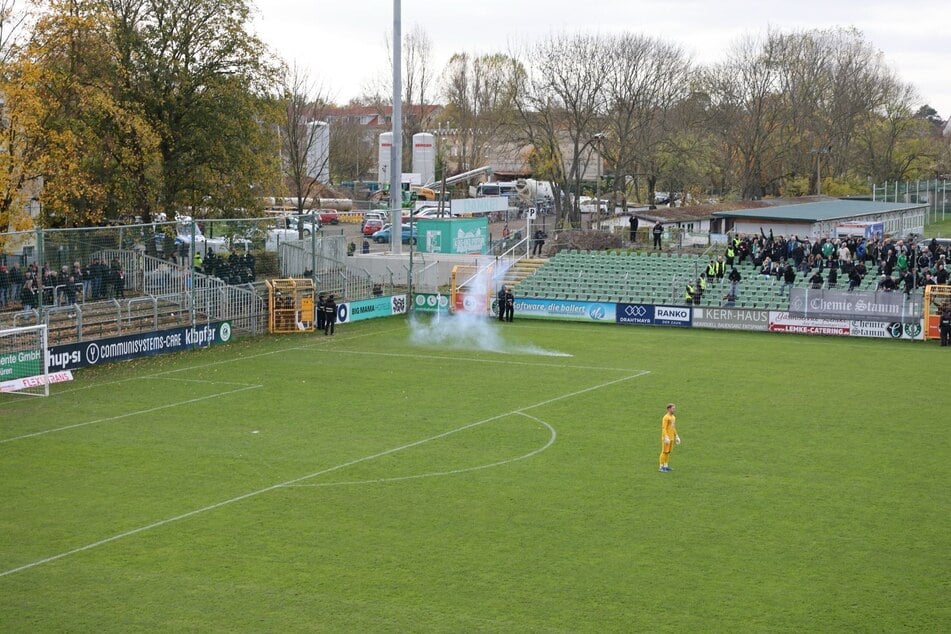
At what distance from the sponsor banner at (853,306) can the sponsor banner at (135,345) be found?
2204cm

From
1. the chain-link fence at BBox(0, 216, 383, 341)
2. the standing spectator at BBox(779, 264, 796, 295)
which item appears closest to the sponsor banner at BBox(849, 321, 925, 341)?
the standing spectator at BBox(779, 264, 796, 295)

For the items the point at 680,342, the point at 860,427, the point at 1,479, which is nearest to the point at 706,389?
the point at 860,427

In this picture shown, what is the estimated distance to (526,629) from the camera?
12.7 meters

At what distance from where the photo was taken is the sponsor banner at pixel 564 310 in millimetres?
44969

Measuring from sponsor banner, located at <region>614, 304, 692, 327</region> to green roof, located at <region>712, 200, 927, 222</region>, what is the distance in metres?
14.5

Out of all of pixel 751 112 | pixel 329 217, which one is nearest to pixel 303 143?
pixel 329 217

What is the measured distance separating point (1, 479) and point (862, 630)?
49.1ft

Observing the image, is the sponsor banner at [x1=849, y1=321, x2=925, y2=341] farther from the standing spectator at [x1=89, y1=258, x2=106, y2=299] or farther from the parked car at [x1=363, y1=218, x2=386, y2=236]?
the parked car at [x1=363, y1=218, x2=386, y2=236]

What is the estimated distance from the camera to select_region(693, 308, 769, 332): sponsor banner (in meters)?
42.9

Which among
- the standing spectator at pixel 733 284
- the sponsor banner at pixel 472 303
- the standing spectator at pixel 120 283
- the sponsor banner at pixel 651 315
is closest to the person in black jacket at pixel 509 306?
the sponsor banner at pixel 472 303

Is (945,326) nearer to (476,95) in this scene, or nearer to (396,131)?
(396,131)

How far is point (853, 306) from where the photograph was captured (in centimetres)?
4131

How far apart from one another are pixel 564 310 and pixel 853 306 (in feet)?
38.0

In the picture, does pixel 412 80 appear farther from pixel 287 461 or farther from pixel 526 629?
pixel 526 629
